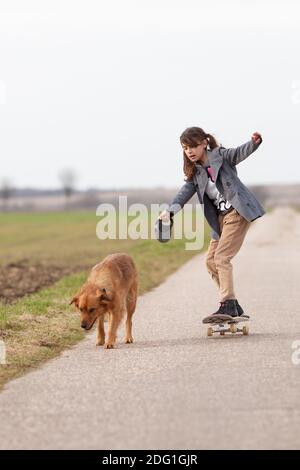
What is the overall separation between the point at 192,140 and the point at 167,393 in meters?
3.82

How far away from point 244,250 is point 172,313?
18.0 m

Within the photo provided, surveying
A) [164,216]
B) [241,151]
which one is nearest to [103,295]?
[164,216]

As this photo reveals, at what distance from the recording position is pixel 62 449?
599 centimetres

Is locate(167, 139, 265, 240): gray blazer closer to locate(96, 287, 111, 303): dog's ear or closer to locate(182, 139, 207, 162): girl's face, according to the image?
locate(182, 139, 207, 162): girl's face

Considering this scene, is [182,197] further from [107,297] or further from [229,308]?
[107,297]

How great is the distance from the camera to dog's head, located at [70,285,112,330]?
33.3ft

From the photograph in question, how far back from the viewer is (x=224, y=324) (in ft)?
36.5

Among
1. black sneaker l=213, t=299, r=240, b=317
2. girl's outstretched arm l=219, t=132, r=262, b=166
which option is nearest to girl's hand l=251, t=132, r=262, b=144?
girl's outstretched arm l=219, t=132, r=262, b=166

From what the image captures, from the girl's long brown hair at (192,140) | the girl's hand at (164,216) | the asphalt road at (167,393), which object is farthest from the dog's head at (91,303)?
the girl's long brown hair at (192,140)

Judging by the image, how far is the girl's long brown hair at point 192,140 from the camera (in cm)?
1078

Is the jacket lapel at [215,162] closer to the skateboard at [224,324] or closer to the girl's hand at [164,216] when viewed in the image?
the girl's hand at [164,216]

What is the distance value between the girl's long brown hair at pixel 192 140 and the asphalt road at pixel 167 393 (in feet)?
5.98
